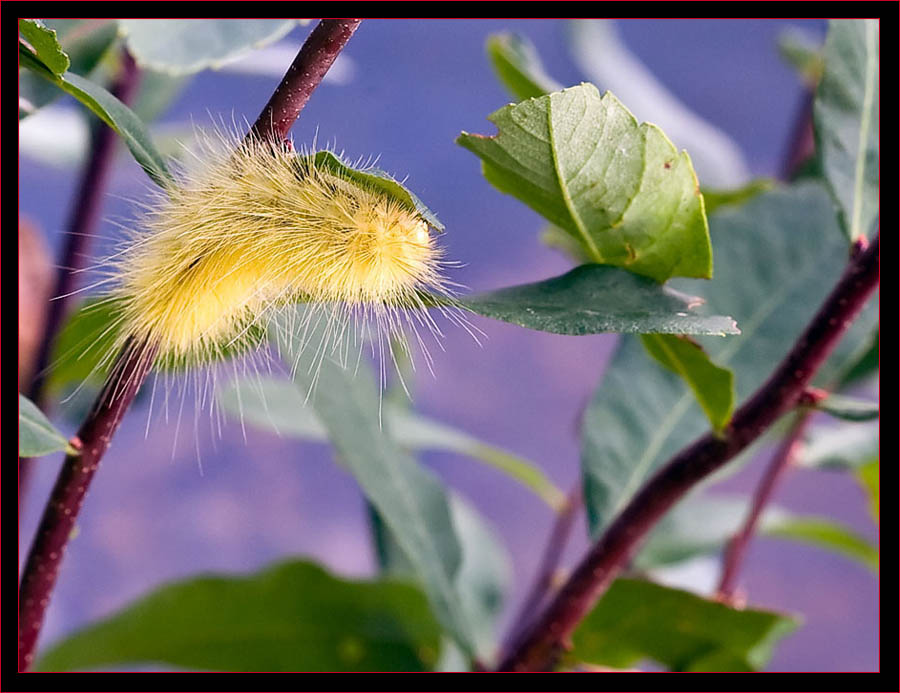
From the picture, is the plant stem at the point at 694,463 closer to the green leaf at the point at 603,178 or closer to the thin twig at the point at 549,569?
the green leaf at the point at 603,178

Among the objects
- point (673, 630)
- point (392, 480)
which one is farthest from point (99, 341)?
point (673, 630)

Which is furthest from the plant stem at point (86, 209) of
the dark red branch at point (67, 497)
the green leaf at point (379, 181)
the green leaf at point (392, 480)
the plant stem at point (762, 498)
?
the plant stem at point (762, 498)

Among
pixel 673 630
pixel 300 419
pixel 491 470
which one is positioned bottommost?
pixel 491 470

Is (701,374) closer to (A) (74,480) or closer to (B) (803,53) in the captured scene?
(A) (74,480)

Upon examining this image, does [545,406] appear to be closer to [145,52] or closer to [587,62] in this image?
[587,62]

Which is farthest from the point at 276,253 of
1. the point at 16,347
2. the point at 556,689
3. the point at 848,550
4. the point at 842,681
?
the point at 848,550
